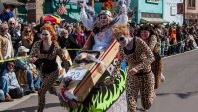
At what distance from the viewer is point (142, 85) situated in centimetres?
751

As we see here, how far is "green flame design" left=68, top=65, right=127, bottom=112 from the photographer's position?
6520mm

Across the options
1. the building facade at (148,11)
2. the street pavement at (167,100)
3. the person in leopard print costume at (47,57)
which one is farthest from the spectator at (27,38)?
the building facade at (148,11)

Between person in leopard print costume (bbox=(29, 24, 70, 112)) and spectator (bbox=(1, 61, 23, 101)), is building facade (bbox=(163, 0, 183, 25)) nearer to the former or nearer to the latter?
spectator (bbox=(1, 61, 23, 101))

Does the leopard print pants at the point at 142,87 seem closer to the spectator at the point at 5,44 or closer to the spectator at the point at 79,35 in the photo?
the spectator at the point at 5,44

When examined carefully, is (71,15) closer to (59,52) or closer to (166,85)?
(166,85)

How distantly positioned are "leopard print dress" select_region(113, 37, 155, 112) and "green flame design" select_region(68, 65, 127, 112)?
15cm

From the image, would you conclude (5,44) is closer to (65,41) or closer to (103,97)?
(65,41)

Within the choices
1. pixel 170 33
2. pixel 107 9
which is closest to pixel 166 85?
pixel 107 9

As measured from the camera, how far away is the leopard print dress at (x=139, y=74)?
23.7 ft

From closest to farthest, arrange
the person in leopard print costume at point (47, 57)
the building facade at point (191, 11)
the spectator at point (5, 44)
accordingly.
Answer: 1. the person in leopard print costume at point (47, 57)
2. the spectator at point (5, 44)
3. the building facade at point (191, 11)

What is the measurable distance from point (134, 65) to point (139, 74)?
21 cm

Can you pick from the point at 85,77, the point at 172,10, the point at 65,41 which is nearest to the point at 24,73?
the point at 65,41

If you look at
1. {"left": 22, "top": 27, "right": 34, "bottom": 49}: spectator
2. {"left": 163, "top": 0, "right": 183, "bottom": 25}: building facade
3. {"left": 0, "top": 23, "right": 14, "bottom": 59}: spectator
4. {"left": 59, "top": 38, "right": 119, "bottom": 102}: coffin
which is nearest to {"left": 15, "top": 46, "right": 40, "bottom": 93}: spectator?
{"left": 0, "top": 23, "right": 14, "bottom": 59}: spectator

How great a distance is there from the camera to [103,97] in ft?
22.5
